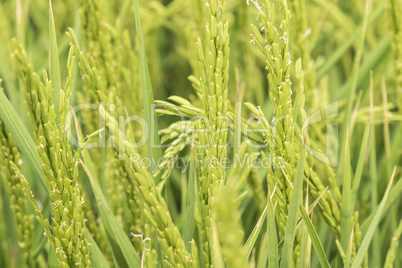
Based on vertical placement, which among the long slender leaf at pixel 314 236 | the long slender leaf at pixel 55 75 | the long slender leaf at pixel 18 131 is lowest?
the long slender leaf at pixel 314 236

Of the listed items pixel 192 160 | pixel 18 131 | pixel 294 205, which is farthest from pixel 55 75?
pixel 294 205

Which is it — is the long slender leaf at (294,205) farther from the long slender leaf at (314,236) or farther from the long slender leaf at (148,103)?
the long slender leaf at (148,103)

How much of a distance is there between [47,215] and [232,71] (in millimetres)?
568

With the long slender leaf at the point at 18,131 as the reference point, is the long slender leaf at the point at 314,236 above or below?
below

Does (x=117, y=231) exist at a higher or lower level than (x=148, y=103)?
lower

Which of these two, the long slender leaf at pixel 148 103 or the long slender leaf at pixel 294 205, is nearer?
the long slender leaf at pixel 294 205

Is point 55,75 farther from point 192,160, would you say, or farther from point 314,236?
point 314,236

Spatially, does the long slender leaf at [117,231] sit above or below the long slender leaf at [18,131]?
below

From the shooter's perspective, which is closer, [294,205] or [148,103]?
[294,205]

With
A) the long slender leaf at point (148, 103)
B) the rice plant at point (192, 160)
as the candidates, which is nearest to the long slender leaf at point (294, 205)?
the rice plant at point (192, 160)

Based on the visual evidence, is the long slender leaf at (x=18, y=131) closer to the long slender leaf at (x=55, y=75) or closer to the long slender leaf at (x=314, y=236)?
the long slender leaf at (x=55, y=75)

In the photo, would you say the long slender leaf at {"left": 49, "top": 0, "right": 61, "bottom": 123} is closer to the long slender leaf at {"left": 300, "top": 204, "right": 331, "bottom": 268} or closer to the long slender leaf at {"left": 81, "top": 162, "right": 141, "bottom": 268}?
A: the long slender leaf at {"left": 81, "top": 162, "right": 141, "bottom": 268}

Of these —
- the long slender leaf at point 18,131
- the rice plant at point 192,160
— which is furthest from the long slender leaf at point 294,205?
the long slender leaf at point 18,131

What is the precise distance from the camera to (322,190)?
0.59 m
